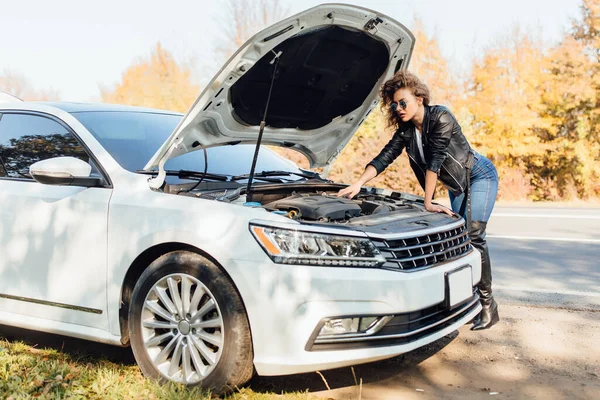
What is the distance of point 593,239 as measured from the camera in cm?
931

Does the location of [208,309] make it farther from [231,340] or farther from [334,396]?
[334,396]

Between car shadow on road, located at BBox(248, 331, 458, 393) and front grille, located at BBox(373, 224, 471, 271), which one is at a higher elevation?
front grille, located at BBox(373, 224, 471, 271)

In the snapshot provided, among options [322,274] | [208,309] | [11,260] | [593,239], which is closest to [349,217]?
→ [322,274]

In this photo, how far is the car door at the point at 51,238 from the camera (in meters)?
3.65

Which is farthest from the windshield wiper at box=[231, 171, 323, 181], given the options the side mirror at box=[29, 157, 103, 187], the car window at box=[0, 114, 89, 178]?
the car window at box=[0, 114, 89, 178]

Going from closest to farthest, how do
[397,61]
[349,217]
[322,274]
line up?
[322,274] < [349,217] < [397,61]

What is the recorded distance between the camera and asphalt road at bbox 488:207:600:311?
570 cm

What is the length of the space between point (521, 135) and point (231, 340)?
68.9 feet

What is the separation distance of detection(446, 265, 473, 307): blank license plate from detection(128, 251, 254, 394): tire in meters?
1.16

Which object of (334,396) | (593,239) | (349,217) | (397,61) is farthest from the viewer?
(593,239)

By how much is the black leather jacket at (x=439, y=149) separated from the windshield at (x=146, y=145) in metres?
0.95

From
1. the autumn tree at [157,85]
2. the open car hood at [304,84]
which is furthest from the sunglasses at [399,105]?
the autumn tree at [157,85]

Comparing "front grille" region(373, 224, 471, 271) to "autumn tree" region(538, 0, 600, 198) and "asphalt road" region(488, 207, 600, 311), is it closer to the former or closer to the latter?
"asphalt road" region(488, 207, 600, 311)

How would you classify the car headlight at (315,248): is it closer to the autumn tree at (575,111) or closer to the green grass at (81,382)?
the green grass at (81,382)
